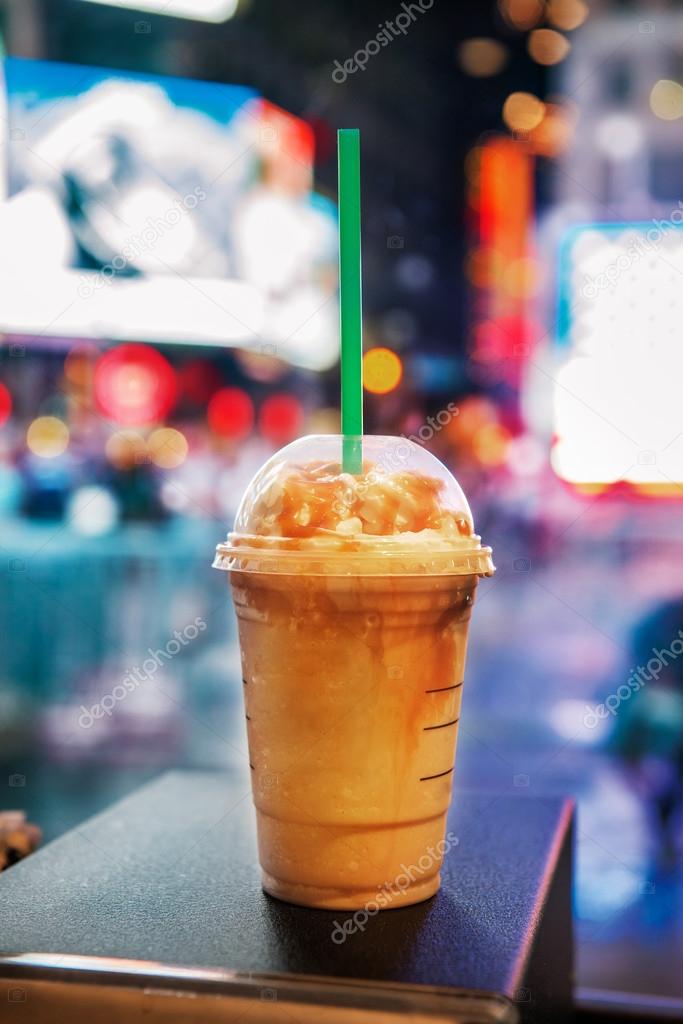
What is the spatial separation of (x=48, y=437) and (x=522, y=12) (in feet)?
14.1

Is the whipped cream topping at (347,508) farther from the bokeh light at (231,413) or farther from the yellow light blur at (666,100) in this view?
the bokeh light at (231,413)

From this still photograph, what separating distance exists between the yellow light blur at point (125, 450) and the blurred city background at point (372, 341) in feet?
0.16

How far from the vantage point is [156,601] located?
6.09 m

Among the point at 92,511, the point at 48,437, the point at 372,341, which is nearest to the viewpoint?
the point at 92,511

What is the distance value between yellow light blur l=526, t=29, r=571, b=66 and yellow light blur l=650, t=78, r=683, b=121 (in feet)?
2.50

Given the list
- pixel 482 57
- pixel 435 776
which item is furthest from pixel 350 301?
pixel 482 57

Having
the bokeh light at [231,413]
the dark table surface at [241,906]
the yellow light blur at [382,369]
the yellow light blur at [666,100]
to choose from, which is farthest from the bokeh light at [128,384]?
the dark table surface at [241,906]

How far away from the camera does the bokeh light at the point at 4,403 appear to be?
25.8 ft

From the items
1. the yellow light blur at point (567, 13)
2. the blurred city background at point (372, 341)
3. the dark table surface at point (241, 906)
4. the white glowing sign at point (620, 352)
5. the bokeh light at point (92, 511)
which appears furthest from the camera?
the yellow light blur at point (567, 13)

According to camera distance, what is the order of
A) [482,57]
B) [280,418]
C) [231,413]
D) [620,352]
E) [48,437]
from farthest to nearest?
[280,418] < [231,413] < [482,57] < [48,437] < [620,352]

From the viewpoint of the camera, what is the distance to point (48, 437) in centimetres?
752

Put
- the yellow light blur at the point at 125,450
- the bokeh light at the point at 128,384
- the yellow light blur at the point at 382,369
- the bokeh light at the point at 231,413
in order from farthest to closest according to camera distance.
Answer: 1. the bokeh light at the point at 231,413
2. the yellow light blur at the point at 382,369
3. the bokeh light at the point at 128,384
4. the yellow light blur at the point at 125,450

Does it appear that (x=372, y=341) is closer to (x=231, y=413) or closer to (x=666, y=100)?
(x=666, y=100)

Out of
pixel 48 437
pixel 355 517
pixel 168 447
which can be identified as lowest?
pixel 168 447
